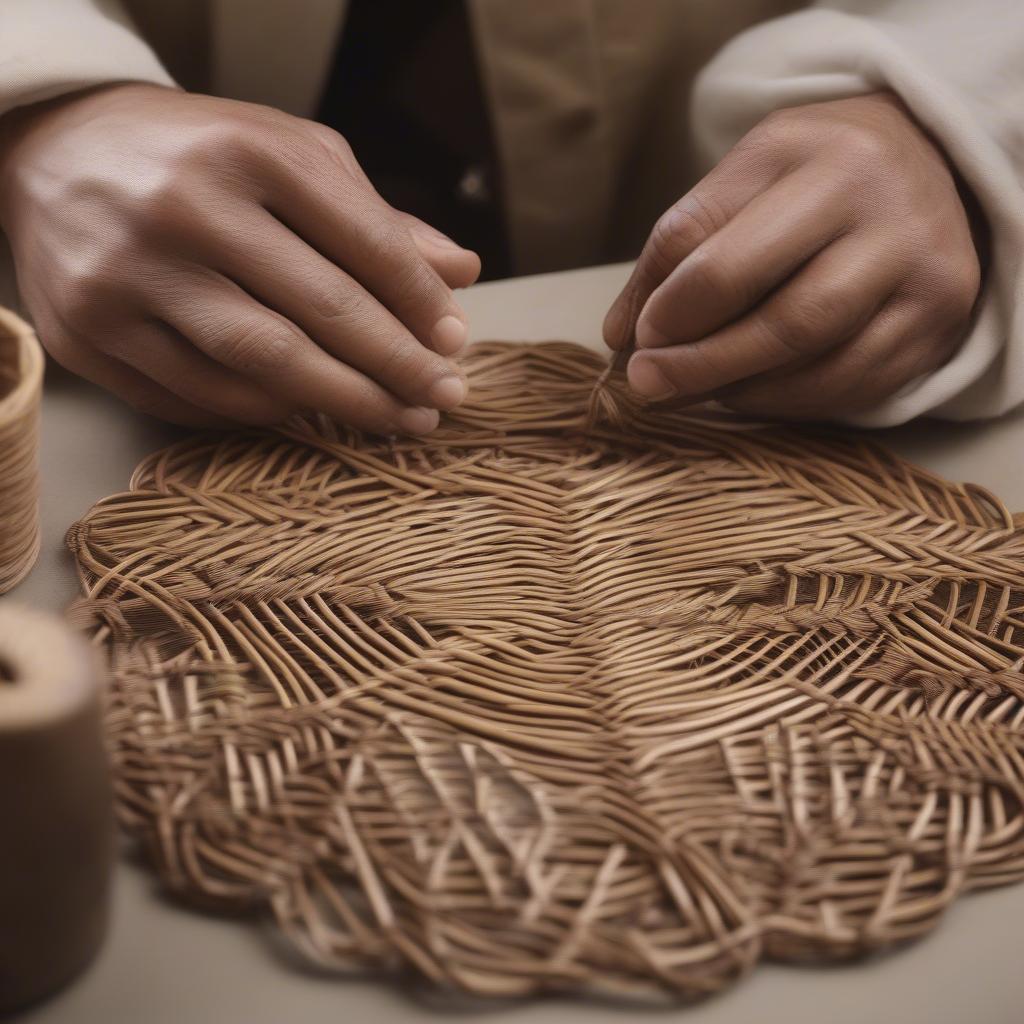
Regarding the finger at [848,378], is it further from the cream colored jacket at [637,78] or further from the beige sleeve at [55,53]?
the beige sleeve at [55,53]

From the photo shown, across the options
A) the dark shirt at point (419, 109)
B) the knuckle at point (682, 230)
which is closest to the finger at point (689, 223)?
the knuckle at point (682, 230)

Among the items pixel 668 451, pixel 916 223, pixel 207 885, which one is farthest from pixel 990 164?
pixel 207 885

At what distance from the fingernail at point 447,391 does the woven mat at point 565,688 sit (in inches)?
0.8

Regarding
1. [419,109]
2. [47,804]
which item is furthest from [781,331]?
[419,109]

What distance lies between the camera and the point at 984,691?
1.33ft

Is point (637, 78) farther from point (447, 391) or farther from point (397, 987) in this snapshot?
point (397, 987)

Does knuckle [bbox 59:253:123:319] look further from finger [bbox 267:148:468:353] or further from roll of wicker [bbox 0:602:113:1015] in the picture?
roll of wicker [bbox 0:602:113:1015]

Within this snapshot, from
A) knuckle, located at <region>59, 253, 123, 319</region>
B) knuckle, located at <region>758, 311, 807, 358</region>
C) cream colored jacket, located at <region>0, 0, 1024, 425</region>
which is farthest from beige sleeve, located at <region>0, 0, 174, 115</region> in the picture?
knuckle, located at <region>758, 311, 807, 358</region>

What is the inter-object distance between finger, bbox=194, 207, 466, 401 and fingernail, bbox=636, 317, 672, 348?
8cm

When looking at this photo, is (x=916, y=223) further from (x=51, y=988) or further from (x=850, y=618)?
(x=51, y=988)

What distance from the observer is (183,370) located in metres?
0.50

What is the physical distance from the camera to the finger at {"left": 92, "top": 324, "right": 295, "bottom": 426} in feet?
1.62

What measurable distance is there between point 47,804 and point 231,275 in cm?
27

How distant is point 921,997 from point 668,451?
27 cm
